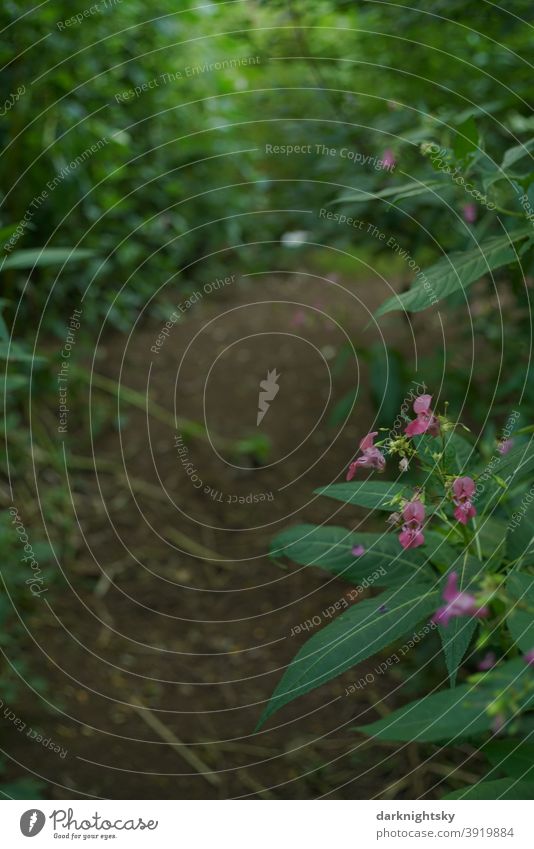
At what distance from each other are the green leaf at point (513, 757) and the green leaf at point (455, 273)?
14.3 inches

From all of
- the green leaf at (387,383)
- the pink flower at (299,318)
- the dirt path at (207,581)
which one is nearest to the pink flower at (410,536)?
the dirt path at (207,581)

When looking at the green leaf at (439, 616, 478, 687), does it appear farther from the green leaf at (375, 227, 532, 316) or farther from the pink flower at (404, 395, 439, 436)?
the green leaf at (375, 227, 532, 316)

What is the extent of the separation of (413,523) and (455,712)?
214mm

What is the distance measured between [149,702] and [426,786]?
1.72 ft

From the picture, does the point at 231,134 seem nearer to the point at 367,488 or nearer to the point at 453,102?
the point at 453,102

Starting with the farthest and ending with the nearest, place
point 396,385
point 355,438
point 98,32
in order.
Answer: point 98,32 → point 355,438 → point 396,385

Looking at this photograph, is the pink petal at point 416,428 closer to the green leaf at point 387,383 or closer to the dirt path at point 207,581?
the dirt path at point 207,581

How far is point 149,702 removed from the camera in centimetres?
163

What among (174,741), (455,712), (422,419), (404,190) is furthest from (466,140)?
(174,741)

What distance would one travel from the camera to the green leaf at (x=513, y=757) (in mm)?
707

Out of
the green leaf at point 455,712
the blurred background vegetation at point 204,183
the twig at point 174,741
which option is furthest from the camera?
the blurred background vegetation at point 204,183

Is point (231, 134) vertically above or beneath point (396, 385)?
above

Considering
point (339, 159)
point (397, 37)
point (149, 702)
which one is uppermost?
point (397, 37)

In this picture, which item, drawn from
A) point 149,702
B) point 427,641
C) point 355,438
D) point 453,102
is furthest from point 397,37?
point 149,702
